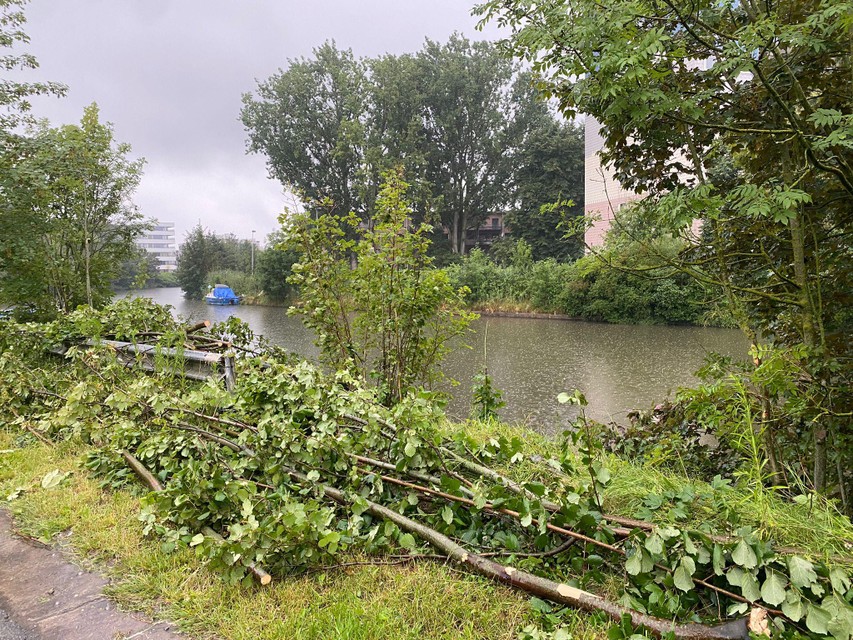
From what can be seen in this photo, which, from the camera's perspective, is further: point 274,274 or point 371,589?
point 274,274

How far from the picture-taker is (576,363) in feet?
33.0

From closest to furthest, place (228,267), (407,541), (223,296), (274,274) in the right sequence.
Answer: (407,541), (274,274), (223,296), (228,267)

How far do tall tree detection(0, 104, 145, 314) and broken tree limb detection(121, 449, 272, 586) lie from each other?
3.84 meters

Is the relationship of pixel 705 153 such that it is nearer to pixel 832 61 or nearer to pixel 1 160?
pixel 832 61

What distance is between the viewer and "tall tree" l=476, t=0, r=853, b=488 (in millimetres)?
2047

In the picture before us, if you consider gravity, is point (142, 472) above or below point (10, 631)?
above

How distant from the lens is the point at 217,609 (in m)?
1.60

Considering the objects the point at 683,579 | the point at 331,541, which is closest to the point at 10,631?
the point at 331,541

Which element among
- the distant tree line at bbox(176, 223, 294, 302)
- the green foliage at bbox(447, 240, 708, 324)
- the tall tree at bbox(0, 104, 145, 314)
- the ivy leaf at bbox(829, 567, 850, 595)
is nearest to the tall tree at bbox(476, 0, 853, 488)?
the ivy leaf at bbox(829, 567, 850, 595)

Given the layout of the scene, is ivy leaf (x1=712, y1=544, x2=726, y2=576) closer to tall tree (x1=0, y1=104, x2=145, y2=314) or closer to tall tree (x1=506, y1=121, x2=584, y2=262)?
tall tree (x1=0, y1=104, x2=145, y2=314)

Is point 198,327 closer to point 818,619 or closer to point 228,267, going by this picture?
point 818,619

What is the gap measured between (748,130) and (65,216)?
9247mm

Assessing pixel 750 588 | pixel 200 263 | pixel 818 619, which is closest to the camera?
pixel 818 619

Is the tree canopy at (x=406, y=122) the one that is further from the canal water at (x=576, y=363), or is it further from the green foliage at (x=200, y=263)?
the canal water at (x=576, y=363)
